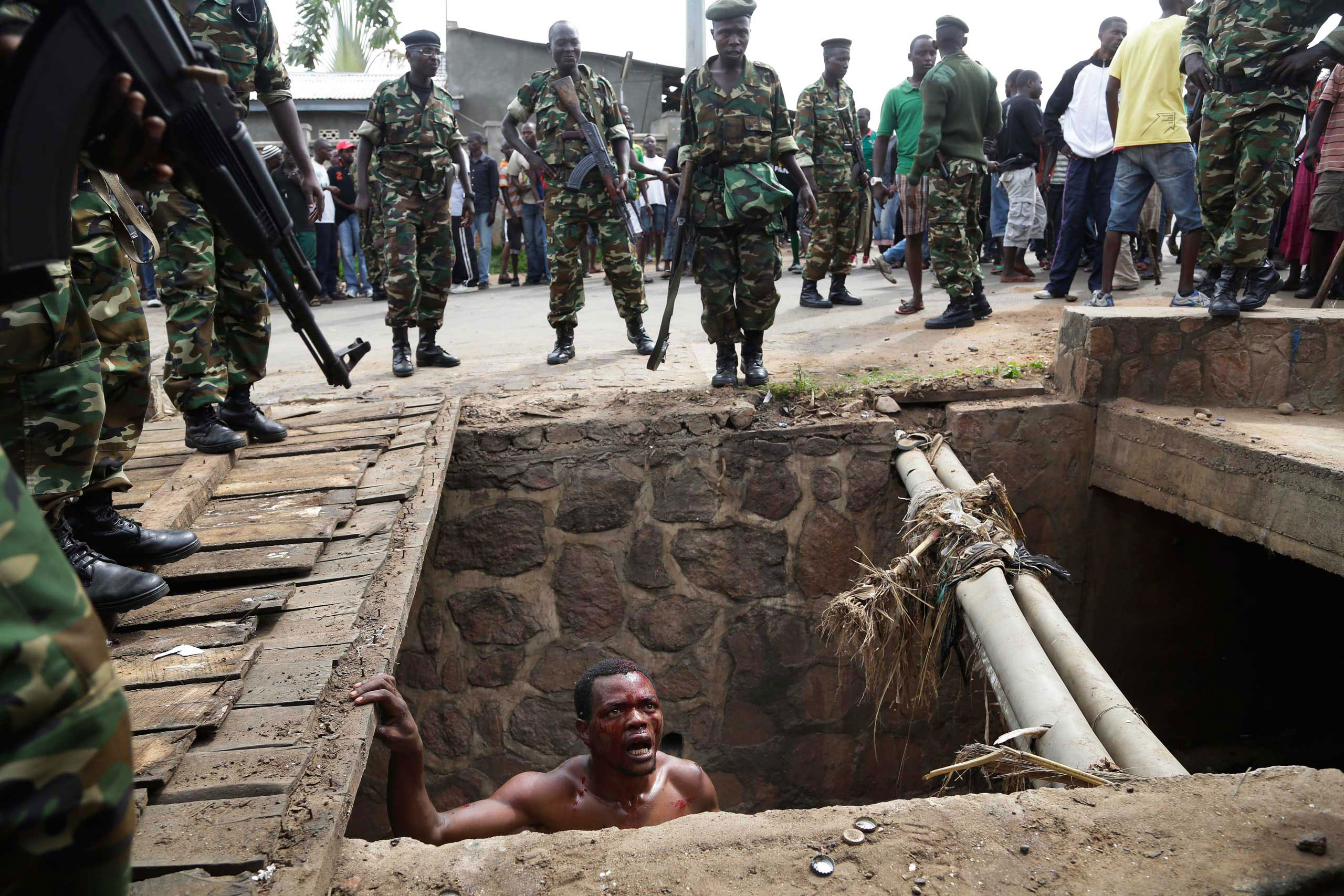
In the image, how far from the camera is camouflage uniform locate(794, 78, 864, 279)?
24.1 feet

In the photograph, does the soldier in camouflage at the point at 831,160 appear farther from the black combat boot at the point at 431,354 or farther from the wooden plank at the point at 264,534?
the wooden plank at the point at 264,534

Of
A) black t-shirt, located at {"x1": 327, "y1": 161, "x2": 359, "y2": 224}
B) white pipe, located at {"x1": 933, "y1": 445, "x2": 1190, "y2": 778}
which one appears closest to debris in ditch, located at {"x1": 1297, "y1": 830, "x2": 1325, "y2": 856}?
white pipe, located at {"x1": 933, "y1": 445, "x2": 1190, "y2": 778}

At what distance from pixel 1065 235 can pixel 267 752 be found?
21.5ft

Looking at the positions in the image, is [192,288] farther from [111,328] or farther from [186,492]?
[111,328]

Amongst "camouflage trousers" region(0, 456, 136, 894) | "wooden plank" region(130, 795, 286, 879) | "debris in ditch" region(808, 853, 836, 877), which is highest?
"camouflage trousers" region(0, 456, 136, 894)

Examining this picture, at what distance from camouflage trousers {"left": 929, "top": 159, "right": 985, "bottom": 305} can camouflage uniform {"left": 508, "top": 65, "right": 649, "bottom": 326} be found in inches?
77.2

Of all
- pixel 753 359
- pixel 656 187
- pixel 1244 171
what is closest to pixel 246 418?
pixel 753 359

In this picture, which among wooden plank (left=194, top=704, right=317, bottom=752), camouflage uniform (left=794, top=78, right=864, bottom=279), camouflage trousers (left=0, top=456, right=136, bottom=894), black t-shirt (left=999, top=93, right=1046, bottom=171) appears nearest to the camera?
camouflage trousers (left=0, top=456, right=136, bottom=894)

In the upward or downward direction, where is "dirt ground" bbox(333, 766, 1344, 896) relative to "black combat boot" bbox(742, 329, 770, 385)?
downward

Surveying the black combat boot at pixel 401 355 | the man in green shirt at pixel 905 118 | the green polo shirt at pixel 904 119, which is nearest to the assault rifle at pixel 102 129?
the black combat boot at pixel 401 355

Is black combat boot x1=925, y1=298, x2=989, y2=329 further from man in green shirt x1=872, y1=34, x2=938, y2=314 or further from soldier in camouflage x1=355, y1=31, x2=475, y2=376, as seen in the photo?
soldier in camouflage x1=355, y1=31, x2=475, y2=376

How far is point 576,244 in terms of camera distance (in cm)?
575

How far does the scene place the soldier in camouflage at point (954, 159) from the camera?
613cm

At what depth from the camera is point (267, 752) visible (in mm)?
1922
